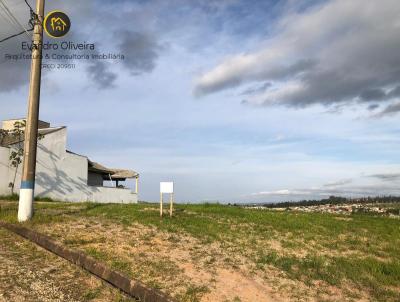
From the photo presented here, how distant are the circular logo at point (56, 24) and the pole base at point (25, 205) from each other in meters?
5.93

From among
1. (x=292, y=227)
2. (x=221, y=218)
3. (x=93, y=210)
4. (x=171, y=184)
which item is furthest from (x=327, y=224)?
(x=93, y=210)

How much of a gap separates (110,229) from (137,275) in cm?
406

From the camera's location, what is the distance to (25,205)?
1316 centimetres

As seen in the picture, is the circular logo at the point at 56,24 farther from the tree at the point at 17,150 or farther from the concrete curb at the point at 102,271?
the tree at the point at 17,150

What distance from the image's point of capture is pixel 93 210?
15.8 meters

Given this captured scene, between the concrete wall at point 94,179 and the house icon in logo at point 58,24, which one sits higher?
the house icon in logo at point 58,24

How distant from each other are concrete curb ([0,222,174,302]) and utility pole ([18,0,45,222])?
2.62 metres

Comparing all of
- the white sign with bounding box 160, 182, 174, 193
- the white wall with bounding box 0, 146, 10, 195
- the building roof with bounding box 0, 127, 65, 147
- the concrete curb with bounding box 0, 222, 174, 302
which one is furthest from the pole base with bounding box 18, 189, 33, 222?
the building roof with bounding box 0, 127, 65, 147

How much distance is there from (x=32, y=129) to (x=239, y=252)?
26.4 ft

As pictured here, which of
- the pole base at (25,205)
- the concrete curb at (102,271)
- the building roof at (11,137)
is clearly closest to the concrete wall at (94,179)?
the building roof at (11,137)

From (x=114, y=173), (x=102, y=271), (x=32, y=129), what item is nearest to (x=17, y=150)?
(x=114, y=173)

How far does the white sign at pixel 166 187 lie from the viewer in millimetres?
14529

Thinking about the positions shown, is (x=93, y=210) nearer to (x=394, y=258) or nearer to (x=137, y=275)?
(x=137, y=275)

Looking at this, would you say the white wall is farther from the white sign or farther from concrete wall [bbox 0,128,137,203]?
the white sign
